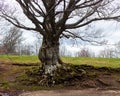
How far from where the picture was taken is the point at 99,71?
76.4ft

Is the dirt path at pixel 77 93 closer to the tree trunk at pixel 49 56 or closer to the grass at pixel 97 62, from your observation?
the tree trunk at pixel 49 56

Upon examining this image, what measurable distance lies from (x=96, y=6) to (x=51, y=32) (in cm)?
280

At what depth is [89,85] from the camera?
67.5ft

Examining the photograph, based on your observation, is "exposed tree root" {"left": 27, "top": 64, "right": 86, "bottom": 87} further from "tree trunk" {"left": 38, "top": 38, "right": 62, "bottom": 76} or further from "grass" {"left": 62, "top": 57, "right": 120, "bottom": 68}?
"grass" {"left": 62, "top": 57, "right": 120, "bottom": 68}

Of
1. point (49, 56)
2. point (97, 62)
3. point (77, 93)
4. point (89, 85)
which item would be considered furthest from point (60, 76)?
point (97, 62)

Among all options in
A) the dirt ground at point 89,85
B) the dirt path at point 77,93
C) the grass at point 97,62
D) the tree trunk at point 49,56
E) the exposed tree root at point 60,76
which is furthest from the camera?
the grass at point 97,62

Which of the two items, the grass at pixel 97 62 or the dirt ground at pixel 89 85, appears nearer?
the dirt ground at pixel 89 85

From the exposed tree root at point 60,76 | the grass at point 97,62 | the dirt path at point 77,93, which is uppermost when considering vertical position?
the grass at point 97,62

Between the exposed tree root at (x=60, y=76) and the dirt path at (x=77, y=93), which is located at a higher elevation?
the exposed tree root at (x=60, y=76)

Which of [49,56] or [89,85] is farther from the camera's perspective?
[49,56]

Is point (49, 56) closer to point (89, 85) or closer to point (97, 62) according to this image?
point (89, 85)

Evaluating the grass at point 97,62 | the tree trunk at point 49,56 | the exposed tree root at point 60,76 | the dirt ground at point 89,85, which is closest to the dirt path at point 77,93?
the dirt ground at point 89,85

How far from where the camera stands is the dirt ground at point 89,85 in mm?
18172

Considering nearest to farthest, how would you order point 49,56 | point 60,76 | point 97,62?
Result: point 60,76
point 49,56
point 97,62
